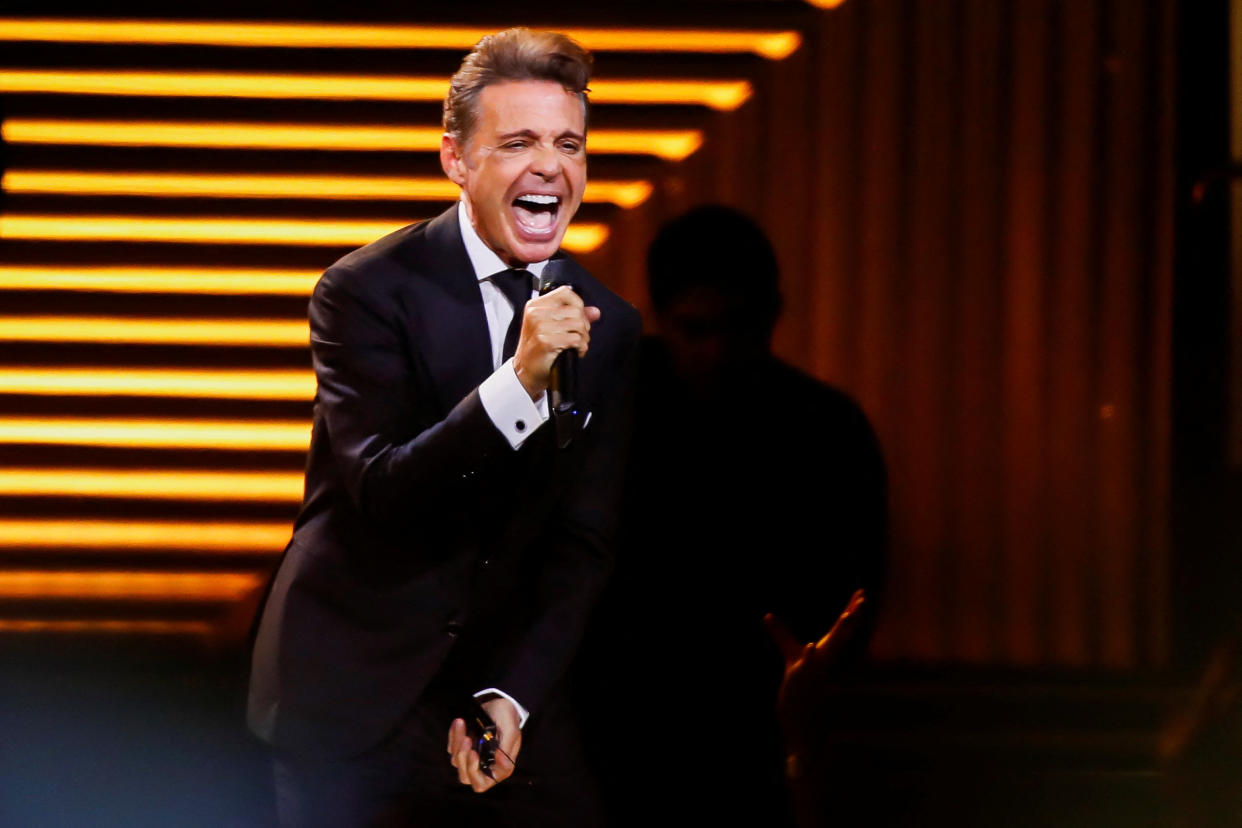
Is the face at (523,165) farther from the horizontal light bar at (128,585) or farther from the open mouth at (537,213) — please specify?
the horizontal light bar at (128,585)

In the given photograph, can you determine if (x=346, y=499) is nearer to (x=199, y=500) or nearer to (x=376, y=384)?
(x=376, y=384)

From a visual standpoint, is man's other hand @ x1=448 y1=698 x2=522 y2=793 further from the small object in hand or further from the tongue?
the tongue

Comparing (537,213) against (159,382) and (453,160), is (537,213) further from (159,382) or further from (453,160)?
(159,382)

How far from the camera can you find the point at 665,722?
229cm

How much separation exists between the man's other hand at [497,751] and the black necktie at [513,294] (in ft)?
1.77

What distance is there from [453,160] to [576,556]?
2.15 feet

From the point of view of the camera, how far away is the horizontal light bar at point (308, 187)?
7.45 ft

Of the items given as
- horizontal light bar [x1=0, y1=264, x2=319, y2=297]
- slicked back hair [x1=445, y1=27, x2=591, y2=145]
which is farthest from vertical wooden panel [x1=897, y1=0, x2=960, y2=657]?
horizontal light bar [x1=0, y1=264, x2=319, y2=297]

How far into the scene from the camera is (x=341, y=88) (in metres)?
2.29

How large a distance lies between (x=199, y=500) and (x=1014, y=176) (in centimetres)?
171

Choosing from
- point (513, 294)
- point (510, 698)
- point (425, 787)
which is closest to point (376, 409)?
point (513, 294)

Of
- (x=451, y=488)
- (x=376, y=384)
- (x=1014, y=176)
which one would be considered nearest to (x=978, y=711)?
(x=1014, y=176)

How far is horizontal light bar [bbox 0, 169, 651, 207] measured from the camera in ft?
7.45

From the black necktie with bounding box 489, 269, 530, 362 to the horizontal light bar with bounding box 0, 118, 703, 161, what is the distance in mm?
523
